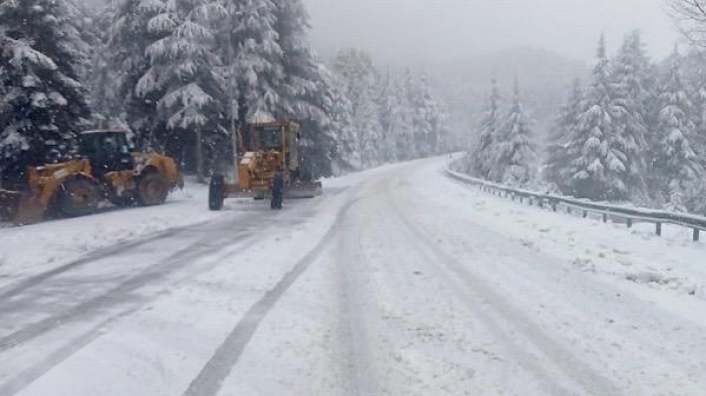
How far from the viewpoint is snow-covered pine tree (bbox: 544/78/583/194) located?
3834 centimetres

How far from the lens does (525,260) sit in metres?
9.38

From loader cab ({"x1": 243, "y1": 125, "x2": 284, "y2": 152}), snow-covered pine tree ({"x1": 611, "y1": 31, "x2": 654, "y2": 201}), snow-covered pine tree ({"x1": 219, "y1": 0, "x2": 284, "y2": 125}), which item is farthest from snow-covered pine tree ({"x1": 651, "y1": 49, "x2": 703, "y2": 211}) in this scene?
loader cab ({"x1": 243, "y1": 125, "x2": 284, "y2": 152})

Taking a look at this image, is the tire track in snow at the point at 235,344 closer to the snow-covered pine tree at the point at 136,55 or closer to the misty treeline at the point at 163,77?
the misty treeline at the point at 163,77

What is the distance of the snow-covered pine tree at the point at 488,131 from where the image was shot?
170 feet

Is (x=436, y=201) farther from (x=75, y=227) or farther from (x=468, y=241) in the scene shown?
(x=75, y=227)

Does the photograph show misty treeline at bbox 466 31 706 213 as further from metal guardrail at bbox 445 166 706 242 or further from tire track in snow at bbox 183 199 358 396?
tire track in snow at bbox 183 199 358 396

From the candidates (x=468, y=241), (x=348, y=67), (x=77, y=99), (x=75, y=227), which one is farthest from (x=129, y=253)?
(x=348, y=67)

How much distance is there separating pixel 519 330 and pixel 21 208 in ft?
48.3

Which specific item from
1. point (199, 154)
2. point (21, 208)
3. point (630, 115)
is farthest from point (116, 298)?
point (630, 115)

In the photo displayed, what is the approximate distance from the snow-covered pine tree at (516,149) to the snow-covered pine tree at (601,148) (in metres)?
7.17

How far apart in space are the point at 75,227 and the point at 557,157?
118ft

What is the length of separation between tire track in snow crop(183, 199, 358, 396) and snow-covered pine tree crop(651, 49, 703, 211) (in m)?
33.9

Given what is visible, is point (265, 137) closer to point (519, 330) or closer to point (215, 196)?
point (215, 196)

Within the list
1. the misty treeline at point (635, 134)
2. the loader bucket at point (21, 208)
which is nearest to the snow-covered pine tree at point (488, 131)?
the misty treeline at point (635, 134)
